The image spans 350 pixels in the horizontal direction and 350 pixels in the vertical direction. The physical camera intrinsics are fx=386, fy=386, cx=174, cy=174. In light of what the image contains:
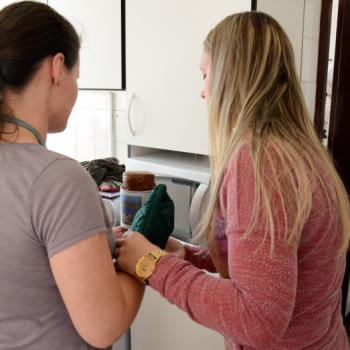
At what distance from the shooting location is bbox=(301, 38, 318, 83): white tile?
4.76ft

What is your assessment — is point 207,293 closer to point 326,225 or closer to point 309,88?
point 326,225

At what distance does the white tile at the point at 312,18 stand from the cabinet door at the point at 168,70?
1.34ft

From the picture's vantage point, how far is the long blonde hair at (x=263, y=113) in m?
0.60

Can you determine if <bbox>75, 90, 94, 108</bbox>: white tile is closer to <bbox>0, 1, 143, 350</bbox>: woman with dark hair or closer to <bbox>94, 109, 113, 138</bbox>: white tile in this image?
<bbox>94, 109, 113, 138</bbox>: white tile

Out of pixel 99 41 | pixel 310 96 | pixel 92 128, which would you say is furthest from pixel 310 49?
pixel 92 128

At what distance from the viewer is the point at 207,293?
611 mm

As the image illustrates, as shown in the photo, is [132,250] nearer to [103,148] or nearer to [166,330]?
[166,330]

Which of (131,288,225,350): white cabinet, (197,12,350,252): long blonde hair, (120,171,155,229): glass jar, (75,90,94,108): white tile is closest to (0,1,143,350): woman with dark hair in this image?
(197,12,350,252): long blonde hair

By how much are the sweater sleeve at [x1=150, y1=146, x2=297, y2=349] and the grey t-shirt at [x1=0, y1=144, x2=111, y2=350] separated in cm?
20

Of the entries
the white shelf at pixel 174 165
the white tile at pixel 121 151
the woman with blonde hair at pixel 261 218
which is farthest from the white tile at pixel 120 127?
the woman with blonde hair at pixel 261 218

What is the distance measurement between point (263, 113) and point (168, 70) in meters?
0.77

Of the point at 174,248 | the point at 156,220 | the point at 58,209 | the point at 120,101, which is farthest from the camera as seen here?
the point at 120,101

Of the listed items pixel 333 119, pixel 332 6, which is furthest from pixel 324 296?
pixel 332 6

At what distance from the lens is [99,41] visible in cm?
161
